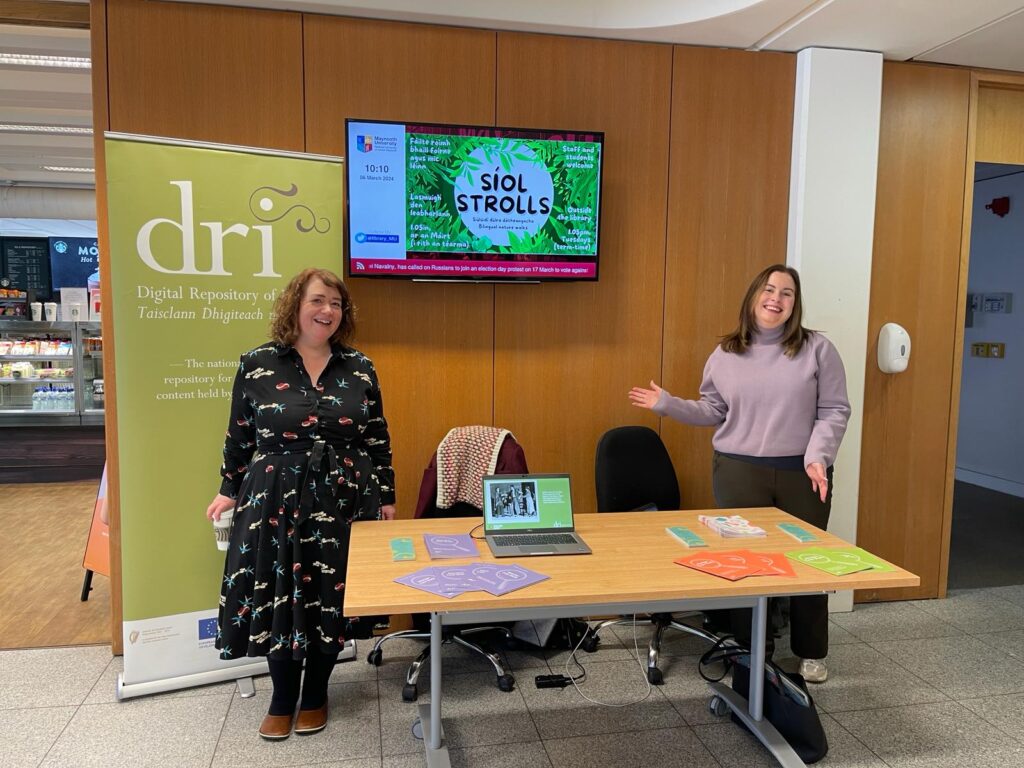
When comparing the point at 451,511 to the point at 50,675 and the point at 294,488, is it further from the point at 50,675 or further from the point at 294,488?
the point at 50,675

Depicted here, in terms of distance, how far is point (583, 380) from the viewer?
3.60 metres

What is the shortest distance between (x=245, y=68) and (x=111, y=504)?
6.55 ft

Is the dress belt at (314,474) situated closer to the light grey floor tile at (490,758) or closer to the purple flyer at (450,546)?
the purple flyer at (450,546)

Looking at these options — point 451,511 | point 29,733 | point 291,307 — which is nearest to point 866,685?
point 451,511

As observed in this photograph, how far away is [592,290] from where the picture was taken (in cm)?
357

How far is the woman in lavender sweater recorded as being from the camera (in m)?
2.88

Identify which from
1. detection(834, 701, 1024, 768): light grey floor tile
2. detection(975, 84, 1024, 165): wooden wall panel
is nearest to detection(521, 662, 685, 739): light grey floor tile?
detection(834, 701, 1024, 768): light grey floor tile

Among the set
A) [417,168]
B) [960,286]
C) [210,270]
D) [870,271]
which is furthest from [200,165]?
[960,286]

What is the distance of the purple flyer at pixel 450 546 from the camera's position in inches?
89.8

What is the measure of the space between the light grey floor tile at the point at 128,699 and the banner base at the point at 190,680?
0.02m

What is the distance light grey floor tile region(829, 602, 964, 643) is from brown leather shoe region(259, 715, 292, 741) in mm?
2654

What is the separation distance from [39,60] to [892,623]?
613cm

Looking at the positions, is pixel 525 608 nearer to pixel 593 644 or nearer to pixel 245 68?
pixel 593 644

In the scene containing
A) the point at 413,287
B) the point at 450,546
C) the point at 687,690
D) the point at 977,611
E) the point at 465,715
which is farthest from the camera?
the point at 977,611
